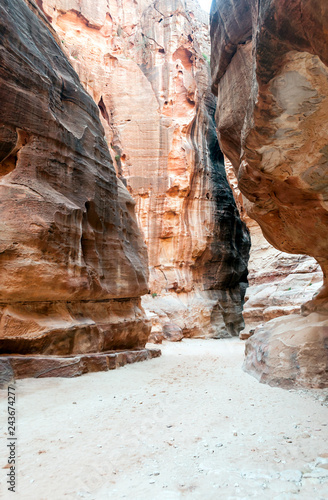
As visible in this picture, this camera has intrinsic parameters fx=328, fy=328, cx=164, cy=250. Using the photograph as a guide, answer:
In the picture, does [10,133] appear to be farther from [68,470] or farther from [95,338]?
[68,470]

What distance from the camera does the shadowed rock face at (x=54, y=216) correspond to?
247 inches

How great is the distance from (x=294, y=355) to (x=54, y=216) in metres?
5.39

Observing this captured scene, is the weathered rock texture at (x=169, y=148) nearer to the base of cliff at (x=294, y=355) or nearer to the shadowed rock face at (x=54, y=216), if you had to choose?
the shadowed rock face at (x=54, y=216)

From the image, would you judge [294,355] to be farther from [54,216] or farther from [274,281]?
[274,281]

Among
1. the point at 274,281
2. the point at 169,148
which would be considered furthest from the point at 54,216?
the point at 169,148

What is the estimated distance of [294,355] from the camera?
577cm

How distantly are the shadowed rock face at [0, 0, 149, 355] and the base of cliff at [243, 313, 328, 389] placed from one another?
375 cm

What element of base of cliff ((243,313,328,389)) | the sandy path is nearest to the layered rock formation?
base of cliff ((243,313,328,389))

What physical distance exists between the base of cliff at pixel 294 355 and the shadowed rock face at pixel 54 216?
3.75m

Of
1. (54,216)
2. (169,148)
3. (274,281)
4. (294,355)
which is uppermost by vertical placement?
(169,148)

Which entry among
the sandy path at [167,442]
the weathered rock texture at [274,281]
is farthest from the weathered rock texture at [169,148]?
the sandy path at [167,442]

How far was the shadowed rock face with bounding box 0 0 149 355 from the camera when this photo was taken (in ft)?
20.6

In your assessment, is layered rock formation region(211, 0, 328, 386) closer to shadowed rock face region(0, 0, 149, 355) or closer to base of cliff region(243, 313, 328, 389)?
base of cliff region(243, 313, 328, 389)

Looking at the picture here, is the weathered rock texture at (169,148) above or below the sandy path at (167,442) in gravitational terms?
above
